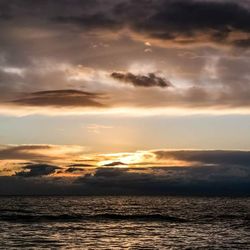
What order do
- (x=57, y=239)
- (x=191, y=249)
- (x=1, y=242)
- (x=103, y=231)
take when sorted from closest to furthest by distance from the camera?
(x=191, y=249)
(x=1, y=242)
(x=57, y=239)
(x=103, y=231)

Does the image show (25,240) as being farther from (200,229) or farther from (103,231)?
(200,229)

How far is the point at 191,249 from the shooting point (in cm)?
5275

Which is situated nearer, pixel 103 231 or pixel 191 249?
pixel 191 249

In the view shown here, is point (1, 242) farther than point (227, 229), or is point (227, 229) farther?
point (227, 229)

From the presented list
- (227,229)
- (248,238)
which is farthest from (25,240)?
(227,229)

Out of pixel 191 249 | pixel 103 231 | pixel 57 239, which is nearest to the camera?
pixel 191 249

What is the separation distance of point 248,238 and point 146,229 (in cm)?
1923

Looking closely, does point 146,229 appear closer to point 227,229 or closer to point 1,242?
point 227,229

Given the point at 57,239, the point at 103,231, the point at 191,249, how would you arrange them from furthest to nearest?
1. the point at 103,231
2. the point at 57,239
3. the point at 191,249

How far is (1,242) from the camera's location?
188ft

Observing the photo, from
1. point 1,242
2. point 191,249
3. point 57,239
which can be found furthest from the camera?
point 57,239

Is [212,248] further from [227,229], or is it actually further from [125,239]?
[227,229]

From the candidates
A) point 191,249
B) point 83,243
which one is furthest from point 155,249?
point 83,243

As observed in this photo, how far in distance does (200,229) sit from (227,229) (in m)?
4.36
